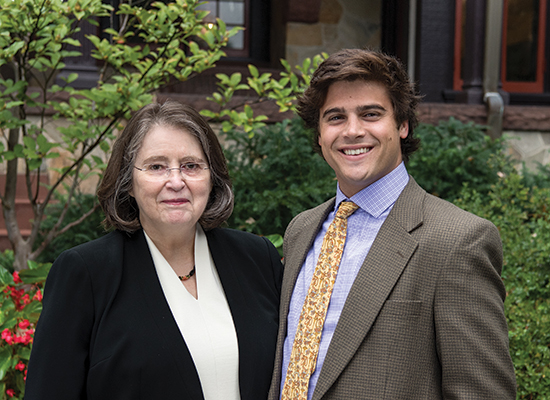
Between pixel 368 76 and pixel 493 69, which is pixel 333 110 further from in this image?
pixel 493 69

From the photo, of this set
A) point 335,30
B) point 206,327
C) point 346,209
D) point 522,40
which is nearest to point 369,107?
point 346,209

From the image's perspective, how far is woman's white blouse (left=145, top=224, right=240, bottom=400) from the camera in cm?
A: 209

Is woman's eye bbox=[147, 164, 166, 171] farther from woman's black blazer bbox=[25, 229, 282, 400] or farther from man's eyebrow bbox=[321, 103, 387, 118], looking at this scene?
man's eyebrow bbox=[321, 103, 387, 118]

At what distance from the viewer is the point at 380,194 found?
2082 millimetres

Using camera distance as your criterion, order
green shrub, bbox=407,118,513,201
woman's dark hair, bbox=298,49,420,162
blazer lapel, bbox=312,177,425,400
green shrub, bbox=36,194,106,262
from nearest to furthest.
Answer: blazer lapel, bbox=312,177,425,400 → woman's dark hair, bbox=298,49,420,162 → green shrub, bbox=36,194,106,262 → green shrub, bbox=407,118,513,201

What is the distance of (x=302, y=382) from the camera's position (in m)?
1.94

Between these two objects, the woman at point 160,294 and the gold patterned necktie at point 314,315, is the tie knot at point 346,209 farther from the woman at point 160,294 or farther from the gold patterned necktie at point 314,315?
the woman at point 160,294

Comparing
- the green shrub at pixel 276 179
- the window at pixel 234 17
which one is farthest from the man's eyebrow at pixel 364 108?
the window at pixel 234 17

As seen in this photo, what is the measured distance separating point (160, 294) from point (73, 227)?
3135 millimetres

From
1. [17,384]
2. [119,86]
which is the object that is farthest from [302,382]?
[119,86]

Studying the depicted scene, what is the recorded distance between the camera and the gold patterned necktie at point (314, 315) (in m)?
1.95

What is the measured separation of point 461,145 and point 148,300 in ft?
15.2

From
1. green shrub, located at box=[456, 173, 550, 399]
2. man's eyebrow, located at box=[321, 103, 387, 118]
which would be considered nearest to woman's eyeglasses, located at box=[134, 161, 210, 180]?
man's eyebrow, located at box=[321, 103, 387, 118]

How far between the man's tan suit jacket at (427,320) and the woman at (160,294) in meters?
0.46
